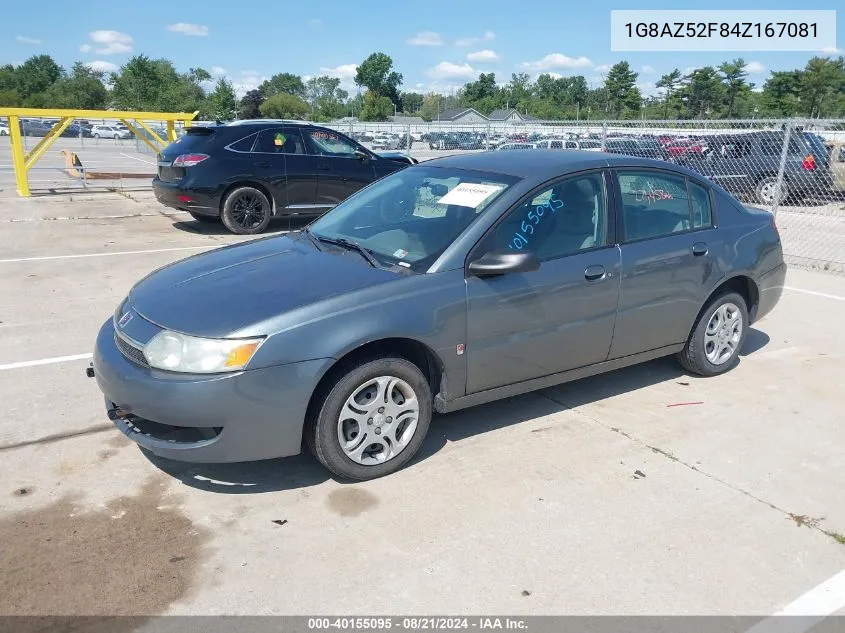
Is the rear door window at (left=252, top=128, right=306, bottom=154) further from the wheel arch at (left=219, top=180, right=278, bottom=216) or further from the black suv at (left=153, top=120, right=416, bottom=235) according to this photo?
the wheel arch at (left=219, top=180, right=278, bottom=216)

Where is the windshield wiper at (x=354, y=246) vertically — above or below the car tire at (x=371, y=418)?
A: above

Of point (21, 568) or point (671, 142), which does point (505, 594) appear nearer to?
point (21, 568)

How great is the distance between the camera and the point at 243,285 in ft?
12.0

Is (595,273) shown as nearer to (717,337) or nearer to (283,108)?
(717,337)

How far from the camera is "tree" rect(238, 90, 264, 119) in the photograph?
8106 centimetres

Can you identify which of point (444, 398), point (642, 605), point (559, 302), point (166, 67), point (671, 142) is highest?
point (166, 67)

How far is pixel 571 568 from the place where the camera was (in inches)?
116

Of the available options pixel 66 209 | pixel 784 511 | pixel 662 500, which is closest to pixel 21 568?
pixel 662 500

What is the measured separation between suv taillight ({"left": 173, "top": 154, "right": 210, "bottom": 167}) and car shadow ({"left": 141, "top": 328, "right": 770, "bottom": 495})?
23.3 feet

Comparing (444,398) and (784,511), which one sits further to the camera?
(444,398)

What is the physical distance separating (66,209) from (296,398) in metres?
11.4

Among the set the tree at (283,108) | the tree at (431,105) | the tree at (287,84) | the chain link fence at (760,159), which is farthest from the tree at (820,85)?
the tree at (287,84)

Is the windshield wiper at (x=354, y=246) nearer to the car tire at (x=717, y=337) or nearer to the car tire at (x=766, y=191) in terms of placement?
the car tire at (x=717, y=337)

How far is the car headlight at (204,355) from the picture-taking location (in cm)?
317
